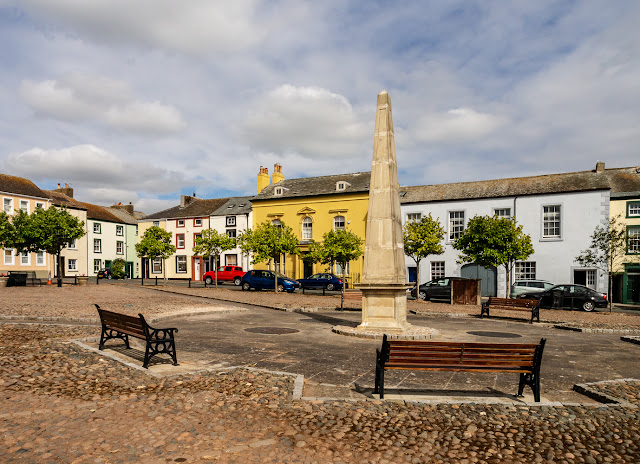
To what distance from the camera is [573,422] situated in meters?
5.61

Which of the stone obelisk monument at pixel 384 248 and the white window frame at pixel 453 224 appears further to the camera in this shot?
the white window frame at pixel 453 224

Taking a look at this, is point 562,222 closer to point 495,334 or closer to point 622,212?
point 622,212

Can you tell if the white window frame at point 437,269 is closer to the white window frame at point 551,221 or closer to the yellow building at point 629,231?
the white window frame at point 551,221

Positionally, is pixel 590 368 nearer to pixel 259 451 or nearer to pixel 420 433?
pixel 420 433

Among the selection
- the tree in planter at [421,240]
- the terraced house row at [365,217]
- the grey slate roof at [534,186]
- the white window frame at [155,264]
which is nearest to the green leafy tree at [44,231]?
the terraced house row at [365,217]

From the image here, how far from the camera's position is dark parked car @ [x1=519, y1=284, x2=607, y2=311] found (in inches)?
910

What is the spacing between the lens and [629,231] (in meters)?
30.4

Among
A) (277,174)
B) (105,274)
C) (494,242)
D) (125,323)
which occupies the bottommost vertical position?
(105,274)

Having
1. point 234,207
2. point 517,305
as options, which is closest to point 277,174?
point 234,207

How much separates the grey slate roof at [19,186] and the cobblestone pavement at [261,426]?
46.1 m

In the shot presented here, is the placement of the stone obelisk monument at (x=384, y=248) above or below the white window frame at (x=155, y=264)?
above

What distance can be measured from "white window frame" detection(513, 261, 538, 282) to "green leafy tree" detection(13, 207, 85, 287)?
109 ft

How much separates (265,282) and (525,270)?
60.9ft

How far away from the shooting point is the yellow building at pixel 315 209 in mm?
38750
